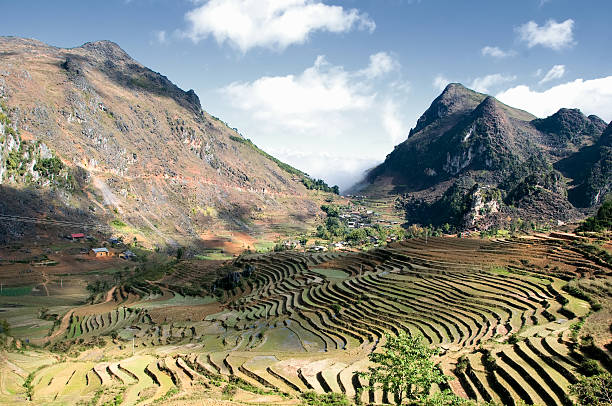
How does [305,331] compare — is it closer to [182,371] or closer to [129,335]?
[182,371]

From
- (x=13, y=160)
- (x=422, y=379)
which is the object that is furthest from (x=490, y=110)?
(x=422, y=379)

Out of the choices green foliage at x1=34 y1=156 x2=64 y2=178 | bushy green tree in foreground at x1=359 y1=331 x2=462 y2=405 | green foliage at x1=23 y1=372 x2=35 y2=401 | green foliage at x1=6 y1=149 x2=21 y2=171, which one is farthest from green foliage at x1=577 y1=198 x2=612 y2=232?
green foliage at x1=6 y1=149 x2=21 y2=171

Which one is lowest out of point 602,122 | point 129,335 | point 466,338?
point 129,335

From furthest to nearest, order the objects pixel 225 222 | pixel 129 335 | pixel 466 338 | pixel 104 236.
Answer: pixel 225 222
pixel 104 236
pixel 129 335
pixel 466 338

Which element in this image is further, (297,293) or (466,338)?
(297,293)

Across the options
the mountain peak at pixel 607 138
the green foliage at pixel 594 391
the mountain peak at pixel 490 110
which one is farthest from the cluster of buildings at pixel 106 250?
the mountain peak at pixel 490 110

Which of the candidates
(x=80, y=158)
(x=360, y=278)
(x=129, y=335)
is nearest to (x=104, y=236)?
(x=80, y=158)

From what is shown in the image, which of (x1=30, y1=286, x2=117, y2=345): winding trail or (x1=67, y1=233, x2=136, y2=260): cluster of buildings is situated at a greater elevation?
(x1=67, y1=233, x2=136, y2=260): cluster of buildings

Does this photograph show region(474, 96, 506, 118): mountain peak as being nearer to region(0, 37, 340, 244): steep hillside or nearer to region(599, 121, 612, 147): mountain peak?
region(599, 121, 612, 147): mountain peak
